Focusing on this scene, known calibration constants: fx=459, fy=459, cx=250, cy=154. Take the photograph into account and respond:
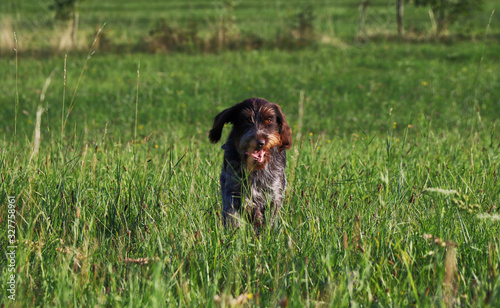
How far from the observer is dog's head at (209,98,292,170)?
354 cm

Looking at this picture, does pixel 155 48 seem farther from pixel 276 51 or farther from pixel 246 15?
pixel 246 15

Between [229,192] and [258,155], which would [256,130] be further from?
A: [229,192]

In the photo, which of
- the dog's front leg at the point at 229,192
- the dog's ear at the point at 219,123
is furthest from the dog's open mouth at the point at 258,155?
the dog's ear at the point at 219,123

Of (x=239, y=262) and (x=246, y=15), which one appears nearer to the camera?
(x=239, y=262)

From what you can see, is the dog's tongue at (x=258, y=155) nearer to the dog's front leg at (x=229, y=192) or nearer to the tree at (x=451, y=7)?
the dog's front leg at (x=229, y=192)

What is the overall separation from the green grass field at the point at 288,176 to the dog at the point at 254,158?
167mm

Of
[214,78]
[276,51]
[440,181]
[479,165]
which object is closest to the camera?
[440,181]

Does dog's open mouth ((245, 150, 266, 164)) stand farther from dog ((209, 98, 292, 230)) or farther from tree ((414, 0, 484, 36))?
tree ((414, 0, 484, 36))

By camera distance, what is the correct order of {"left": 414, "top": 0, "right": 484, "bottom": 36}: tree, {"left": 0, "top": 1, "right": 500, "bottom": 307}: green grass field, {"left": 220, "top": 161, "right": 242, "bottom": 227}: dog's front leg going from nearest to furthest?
{"left": 0, "top": 1, "right": 500, "bottom": 307}: green grass field, {"left": 220, "top": 161, "right": 242, "bottom": 227}: dog's front leg, {"left": 414, "top": 0, "right": 484, "bottom": 36}: tree

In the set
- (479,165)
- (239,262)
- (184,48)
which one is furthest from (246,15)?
(239,262)

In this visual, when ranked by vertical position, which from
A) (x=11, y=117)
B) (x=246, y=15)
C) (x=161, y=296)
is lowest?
(x=11, y=117)

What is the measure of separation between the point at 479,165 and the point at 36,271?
4112mm

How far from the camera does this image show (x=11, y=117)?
9.63m

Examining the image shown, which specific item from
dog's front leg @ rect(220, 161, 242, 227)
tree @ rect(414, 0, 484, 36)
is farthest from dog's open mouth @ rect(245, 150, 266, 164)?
tree @ rect(414, 0, 484, 36)
